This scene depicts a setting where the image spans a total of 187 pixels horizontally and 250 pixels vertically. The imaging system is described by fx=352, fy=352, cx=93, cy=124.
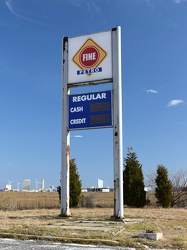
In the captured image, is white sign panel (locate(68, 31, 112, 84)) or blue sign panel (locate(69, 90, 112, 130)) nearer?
blue sign panel (locate(69, 90, 112, 130))

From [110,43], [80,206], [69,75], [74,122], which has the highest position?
[110,43]

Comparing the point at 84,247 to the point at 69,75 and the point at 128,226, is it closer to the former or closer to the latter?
the point at 128,226

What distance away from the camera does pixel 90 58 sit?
43.5 feet

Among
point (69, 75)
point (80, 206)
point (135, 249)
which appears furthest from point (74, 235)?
point (80, 206)

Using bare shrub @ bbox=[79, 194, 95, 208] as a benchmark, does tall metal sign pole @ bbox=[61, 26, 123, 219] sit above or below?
above

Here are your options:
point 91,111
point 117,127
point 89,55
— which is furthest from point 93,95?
point 89,55

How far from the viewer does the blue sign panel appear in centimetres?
1241

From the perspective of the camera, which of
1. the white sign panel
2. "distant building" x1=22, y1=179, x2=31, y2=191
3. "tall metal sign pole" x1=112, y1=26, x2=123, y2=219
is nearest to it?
"tall metal sign pole" x1=112, y1=26, x2=123, y2=219

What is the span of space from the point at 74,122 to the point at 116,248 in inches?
265

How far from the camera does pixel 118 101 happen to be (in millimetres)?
12406

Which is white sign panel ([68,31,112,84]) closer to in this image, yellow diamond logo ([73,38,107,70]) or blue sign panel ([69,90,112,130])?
yellow diamond logo ([73,38,107,70])

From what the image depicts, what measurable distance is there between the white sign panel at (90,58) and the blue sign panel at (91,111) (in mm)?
737

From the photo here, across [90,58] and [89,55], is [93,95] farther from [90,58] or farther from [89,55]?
[89,55]

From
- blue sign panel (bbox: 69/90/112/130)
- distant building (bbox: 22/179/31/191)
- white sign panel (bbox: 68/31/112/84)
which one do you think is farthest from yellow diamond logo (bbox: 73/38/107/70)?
distant building (bbox: 22/179/31/191)
